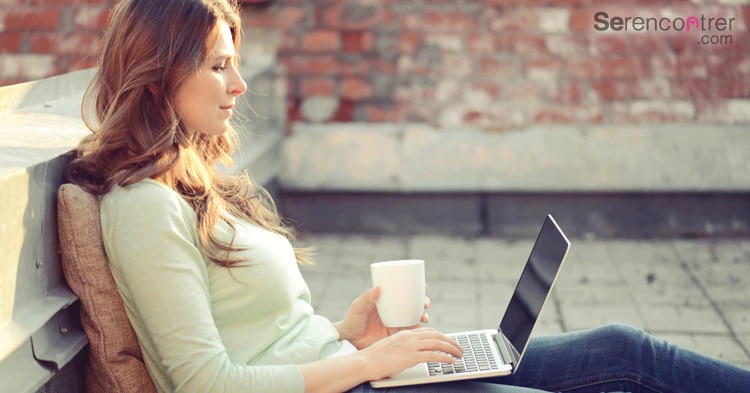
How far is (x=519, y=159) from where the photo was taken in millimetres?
5355

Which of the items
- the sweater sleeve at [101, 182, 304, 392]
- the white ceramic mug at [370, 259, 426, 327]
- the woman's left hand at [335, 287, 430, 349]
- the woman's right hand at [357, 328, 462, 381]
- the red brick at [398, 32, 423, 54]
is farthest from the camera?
the red brick at [398, 32, 423, 54]

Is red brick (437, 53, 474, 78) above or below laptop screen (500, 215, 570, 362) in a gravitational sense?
above

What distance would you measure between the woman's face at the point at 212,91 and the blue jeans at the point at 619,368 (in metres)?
0.85

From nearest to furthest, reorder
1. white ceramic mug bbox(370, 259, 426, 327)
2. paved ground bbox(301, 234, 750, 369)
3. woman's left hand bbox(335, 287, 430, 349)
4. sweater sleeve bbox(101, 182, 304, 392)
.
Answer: sweater sleeve bbox(101, 182, 304, 392)
white ceramic mug bbox(370, 259, 426, 327)
woman's left hand bbox(335, 287, 430, 349)
paved ground bbox(301, 234, 750, 369)

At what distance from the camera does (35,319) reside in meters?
1.82

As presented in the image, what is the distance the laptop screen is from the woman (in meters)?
0.14

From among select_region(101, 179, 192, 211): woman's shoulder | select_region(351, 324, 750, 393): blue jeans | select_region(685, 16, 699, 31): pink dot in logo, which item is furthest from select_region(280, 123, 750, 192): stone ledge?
select_region(101, 179, 192, 211): woman's shoulder

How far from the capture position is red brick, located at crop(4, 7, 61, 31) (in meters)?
5.33

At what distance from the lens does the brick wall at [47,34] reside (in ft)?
17.5

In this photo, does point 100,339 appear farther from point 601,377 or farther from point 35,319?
point 601,377

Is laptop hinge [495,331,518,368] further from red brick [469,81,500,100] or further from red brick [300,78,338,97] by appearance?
red brick [300,78,338,97]

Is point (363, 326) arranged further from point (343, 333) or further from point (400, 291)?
point (400, 291)

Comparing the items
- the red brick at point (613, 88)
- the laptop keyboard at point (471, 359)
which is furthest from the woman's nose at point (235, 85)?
the red brick at point (613, 88)

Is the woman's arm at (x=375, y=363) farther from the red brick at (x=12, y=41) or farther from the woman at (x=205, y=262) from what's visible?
the red brick at (x=12, y=41)
